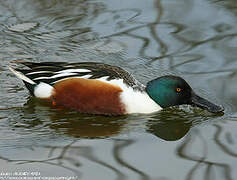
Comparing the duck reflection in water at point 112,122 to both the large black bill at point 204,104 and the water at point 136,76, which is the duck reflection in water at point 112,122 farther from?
the large black bill at point 204,104

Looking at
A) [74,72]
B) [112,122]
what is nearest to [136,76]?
[74,72]

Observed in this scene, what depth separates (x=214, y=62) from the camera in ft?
23.9

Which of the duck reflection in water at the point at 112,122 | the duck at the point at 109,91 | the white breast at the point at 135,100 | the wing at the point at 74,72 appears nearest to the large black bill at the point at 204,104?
the duck at the point at 109,91

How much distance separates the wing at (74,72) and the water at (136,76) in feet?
0.99

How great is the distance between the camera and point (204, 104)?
6191mm

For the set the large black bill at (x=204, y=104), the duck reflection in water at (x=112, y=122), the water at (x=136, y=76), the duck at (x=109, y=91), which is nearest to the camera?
the water at (x=136, y=76)

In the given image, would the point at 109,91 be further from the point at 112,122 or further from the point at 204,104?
the point at 204,104

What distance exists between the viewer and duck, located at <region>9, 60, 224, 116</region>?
6242 millimetres

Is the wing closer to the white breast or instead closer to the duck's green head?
the white breast

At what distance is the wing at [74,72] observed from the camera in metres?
6.32

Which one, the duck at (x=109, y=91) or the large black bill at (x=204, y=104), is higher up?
the duck at (x=109, y=91)

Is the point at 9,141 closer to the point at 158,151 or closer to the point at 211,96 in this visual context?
the point at 158,151

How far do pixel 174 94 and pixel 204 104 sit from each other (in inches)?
12.6

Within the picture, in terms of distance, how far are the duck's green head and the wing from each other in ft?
0.52
